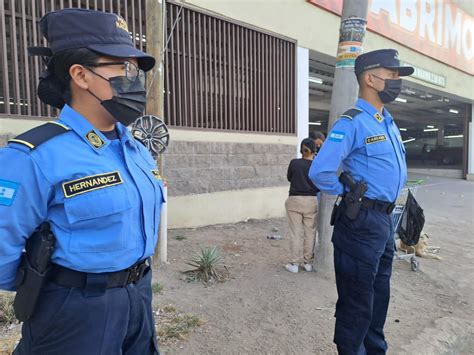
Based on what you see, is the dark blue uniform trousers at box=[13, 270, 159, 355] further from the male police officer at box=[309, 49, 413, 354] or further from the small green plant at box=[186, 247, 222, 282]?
the small green plant at box=[186, 247, 222, 282]

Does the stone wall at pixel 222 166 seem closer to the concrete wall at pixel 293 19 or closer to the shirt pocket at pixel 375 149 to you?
the concrete wall at pixel 293 19

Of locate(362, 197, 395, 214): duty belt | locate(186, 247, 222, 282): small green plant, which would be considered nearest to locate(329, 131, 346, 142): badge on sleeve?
locate(362, 197, 395, 214): duty belt

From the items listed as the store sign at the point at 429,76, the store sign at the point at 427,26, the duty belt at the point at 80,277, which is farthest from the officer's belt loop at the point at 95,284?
the store sign at the point at 429,76

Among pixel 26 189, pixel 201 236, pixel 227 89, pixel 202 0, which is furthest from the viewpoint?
pixel 227 89

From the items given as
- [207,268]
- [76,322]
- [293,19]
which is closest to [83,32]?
[76,322]

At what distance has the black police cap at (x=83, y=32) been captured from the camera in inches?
52.1

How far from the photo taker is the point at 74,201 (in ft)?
4.03

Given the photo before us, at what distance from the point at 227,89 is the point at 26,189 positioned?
19.2 ft

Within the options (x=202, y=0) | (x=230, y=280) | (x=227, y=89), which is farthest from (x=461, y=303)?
(x=202, y=0)

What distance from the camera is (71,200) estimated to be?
4.03ft

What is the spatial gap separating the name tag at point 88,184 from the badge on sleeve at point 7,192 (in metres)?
0.15

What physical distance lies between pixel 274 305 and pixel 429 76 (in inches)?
459

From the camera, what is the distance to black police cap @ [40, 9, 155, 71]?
52.1 inches

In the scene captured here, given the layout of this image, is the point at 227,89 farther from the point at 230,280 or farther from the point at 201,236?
the point at 230,280
